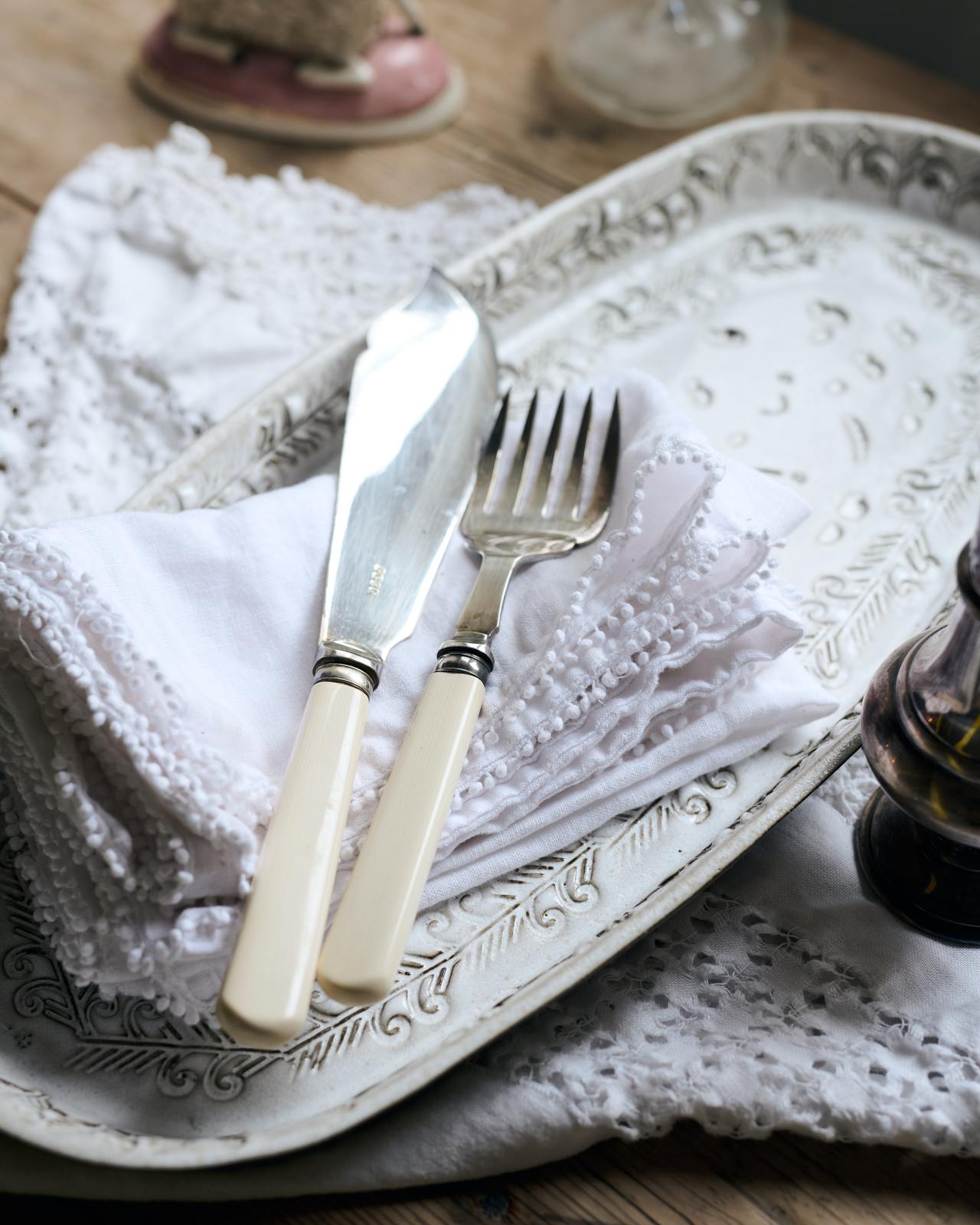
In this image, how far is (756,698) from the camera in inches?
20.5

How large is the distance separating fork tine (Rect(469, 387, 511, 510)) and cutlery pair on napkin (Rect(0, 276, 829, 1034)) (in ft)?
0.07

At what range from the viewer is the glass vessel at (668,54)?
1007 millimetres

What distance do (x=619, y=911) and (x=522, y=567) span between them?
16 centimetres

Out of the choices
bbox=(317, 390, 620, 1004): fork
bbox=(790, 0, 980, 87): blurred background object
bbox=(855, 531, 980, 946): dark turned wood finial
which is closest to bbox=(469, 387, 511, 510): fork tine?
bbox=(317, 390, 620, 1004): fork

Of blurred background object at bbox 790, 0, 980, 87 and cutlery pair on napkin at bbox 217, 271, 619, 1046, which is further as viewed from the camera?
blurred background object at bbox 790, 0, 980, 87

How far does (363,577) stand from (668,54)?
693 millimetres

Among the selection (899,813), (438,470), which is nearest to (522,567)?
(438,470)

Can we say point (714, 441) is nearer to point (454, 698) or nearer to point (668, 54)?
point (454, 698)

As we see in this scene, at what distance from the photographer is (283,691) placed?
50 centimetres

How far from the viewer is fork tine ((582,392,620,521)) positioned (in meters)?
0.57

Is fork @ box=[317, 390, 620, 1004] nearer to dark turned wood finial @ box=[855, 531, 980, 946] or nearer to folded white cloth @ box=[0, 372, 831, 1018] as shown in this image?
folded white cloth @ box=[0, 372, 831, 1018]

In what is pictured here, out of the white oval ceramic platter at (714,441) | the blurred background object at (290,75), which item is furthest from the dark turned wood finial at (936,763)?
the blurred background object at (290,75)

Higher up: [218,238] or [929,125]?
[929,125]

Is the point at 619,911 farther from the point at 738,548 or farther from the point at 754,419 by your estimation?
the point at 754,419
